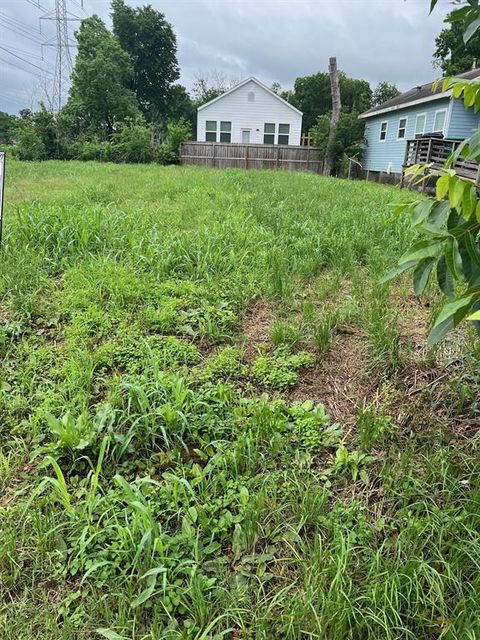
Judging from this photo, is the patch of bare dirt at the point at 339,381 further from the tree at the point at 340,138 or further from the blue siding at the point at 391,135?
the tree at the point at 340,138

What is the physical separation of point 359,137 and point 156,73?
23.5 m

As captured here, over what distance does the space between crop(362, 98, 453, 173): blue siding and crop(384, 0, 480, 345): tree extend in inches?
570

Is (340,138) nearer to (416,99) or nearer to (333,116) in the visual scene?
(333,116)

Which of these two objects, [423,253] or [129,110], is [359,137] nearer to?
[129,110]

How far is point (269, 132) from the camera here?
23984mm

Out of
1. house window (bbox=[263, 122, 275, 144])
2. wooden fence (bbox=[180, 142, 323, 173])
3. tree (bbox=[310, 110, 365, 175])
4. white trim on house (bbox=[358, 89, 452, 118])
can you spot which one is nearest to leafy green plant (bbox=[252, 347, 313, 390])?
white trim on house (bbox=[358, 89, 452, 118])

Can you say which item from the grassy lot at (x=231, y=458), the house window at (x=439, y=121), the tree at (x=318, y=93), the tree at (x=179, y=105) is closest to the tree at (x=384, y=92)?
the tree at (x=318, y=93)

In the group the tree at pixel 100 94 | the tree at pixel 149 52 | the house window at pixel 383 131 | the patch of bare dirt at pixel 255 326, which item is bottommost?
the patch of bare dirt at pixel 255 326

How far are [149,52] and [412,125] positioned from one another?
27155 mm

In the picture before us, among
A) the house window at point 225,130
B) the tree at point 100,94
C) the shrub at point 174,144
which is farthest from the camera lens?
the house window at point 225,130

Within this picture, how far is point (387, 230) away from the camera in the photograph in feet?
14.8

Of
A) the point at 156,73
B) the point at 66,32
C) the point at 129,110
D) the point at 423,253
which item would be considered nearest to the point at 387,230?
the point at 423,253

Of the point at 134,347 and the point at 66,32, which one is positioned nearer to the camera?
the point at 134,347

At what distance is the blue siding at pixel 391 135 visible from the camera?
14.6m
